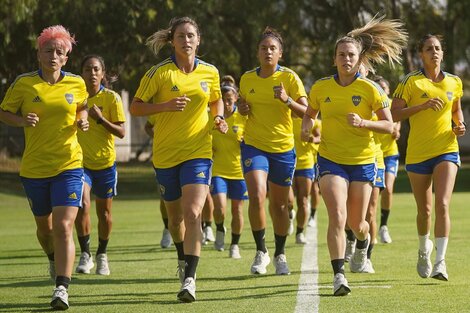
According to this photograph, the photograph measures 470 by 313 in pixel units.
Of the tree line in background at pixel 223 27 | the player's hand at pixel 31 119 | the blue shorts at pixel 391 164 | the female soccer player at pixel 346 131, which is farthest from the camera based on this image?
the tree line in background at pixel 223 27

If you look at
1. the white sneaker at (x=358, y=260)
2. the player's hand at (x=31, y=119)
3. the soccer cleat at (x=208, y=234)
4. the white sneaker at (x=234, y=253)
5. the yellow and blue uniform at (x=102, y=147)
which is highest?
the player's hand at (x=31, y=119)

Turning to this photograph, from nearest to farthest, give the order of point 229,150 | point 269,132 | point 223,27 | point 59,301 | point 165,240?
1. point 59,301
2. point 269,132
3. point 229,150
4. point 165,240
5. point 223,27

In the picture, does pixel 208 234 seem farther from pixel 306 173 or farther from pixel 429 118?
pixel 429 118

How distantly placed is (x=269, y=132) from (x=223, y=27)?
89.8 feet

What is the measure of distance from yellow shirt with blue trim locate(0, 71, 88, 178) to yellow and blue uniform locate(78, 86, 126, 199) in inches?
104

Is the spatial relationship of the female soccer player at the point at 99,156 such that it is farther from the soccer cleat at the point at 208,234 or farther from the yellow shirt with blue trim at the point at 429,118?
the soccer cleat at the point at 208,234

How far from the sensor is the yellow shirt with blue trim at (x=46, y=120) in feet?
31.6

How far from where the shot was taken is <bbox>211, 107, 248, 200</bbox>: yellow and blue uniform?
15.1 meters

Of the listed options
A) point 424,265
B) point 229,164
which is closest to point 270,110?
point 424,265

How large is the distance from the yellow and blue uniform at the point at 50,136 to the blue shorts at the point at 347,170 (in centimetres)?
225

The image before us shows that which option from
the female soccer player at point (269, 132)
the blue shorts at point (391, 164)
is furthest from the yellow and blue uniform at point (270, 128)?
the blue shorts at point (391, 164)

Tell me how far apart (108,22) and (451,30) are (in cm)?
1438

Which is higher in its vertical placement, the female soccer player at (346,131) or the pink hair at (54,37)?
the pink hair at (54,37)

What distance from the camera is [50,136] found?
967 cm
